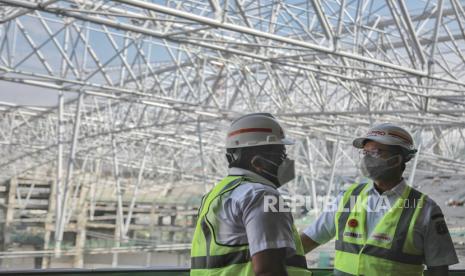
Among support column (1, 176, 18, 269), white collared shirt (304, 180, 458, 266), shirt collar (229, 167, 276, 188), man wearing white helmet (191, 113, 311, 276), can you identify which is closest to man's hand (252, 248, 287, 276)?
man wearing white helmet (191, 113, 311, 276)

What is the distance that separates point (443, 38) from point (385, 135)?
24.6 meters

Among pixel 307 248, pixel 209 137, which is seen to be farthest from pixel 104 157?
pixel 307 248

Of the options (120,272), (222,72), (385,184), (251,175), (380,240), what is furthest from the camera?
(222,72)

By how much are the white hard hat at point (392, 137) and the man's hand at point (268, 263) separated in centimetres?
166

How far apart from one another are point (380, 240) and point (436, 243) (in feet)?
1.12

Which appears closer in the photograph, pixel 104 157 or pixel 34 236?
pixel 34 236

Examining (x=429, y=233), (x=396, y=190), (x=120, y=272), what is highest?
(x=396, y=190)

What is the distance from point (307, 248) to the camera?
4.21 metres

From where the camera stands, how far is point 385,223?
3.88 metres

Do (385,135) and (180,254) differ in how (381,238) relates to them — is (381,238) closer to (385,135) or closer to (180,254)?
(385,135)

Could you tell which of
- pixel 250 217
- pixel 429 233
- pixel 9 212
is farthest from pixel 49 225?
pixel 250 217

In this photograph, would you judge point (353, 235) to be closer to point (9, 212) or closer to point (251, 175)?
point (251, 175)

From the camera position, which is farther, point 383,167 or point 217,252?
point 383,167

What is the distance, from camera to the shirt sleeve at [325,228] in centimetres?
425
